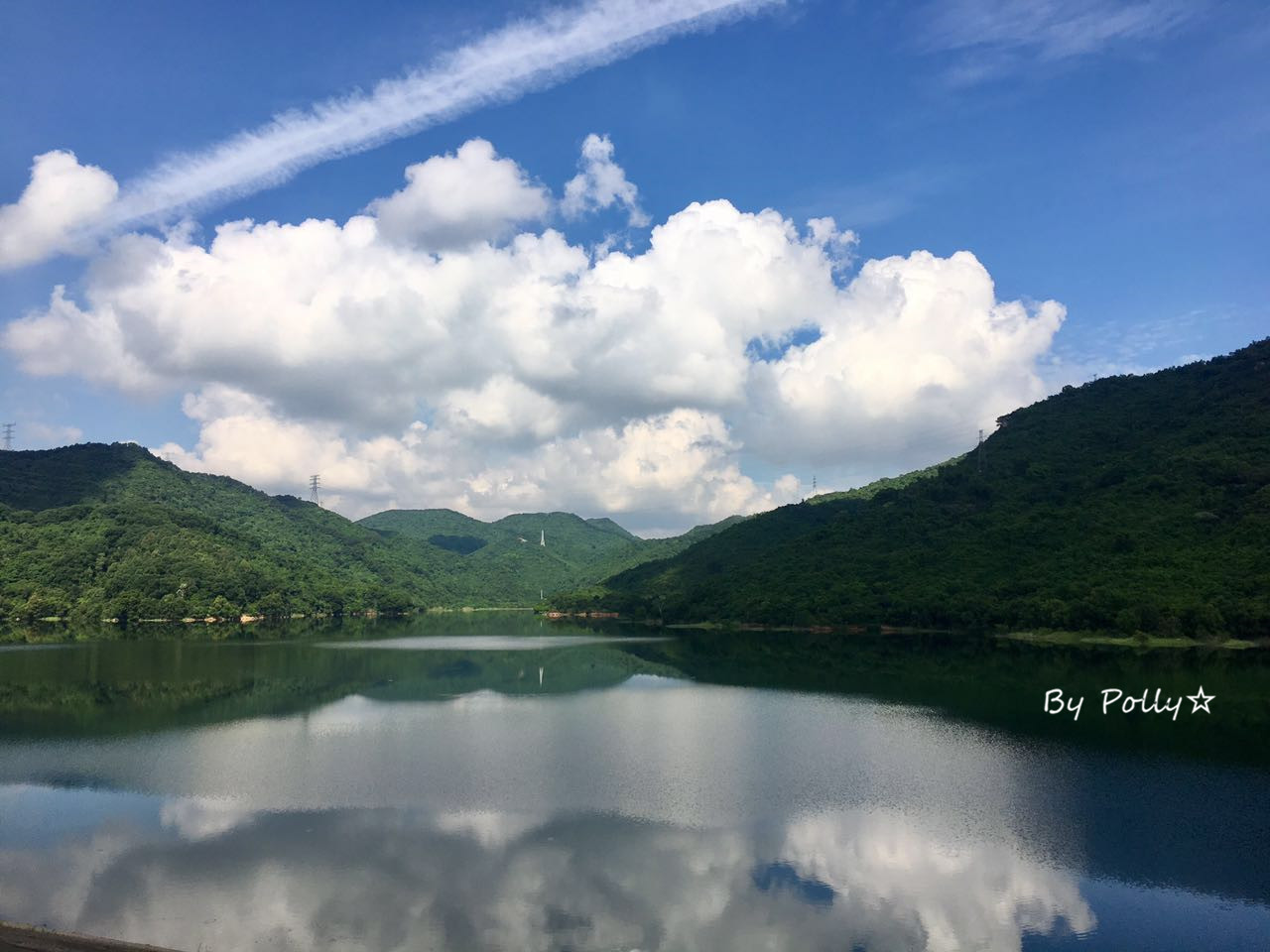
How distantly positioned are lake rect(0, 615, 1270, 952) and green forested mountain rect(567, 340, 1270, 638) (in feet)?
75.4

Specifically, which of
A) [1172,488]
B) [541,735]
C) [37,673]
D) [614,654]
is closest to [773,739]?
[541,735]

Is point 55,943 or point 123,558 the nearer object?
point 55,943

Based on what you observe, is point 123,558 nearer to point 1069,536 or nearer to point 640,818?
point 640,818

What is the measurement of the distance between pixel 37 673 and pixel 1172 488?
105 metres

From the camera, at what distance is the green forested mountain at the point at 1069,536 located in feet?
234

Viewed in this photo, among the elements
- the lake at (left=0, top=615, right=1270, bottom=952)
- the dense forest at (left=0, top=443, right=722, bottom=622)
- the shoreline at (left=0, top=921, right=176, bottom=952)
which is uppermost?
the dense forest at (left=0, top=443, right=722, bottom=622)

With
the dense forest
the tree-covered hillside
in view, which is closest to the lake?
the dense forest

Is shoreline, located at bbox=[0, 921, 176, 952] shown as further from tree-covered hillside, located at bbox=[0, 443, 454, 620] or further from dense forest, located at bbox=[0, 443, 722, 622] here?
tree-covered hillside, located at bbox=[0, 443, 454, 620]

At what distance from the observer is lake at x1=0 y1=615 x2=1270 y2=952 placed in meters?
16.8

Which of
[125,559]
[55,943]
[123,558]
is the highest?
[123,558]

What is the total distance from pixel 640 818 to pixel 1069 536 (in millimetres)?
80391

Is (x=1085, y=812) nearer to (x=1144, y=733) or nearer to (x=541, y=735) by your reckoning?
(x=1144, y=733)

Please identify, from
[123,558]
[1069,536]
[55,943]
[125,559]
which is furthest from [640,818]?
[123,558]

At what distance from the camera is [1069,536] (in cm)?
8869
